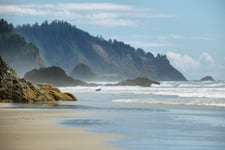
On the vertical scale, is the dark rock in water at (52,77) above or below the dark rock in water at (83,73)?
below

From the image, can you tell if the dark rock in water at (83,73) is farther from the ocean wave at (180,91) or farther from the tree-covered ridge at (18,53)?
the ocean wave at (180,91)

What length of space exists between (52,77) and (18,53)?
33.4 m

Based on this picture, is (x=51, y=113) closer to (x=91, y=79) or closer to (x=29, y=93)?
(x=29, y=93)

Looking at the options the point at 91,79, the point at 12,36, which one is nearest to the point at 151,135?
the point at 12,36

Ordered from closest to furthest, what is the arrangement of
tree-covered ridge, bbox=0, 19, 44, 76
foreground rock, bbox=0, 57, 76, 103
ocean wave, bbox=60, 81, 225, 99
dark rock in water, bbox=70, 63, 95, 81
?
foreground rock, bbox=0, 57, 76, 103 < ocean wave, bbox=60, 81, 225, 99 < tree-covered ridge, bbox=0, 19, 44, 76 < dark rock in water, bbox=70, 63, 95, 81

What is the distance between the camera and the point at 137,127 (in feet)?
51.0

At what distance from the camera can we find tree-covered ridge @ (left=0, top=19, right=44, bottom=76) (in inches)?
4936

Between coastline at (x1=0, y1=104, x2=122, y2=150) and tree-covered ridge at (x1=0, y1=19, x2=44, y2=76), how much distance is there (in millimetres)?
108658

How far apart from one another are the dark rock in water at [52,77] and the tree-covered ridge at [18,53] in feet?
69.5

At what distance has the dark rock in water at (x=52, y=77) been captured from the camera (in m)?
99.3

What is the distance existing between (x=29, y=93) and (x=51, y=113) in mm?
7146

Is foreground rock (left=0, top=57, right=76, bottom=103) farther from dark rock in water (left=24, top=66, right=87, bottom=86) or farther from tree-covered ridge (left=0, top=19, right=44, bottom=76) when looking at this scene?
tree-covered ridge (left=0, top=19, right=44, bottom=76)

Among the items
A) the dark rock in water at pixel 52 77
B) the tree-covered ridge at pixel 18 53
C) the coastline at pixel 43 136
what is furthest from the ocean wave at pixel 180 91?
the tree-covered ridge at pixel 18 53

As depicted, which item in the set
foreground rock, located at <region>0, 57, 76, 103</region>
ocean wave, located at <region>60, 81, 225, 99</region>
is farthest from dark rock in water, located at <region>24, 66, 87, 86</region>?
foreground rock, located at <region>0, 57, 76, 103</region>
